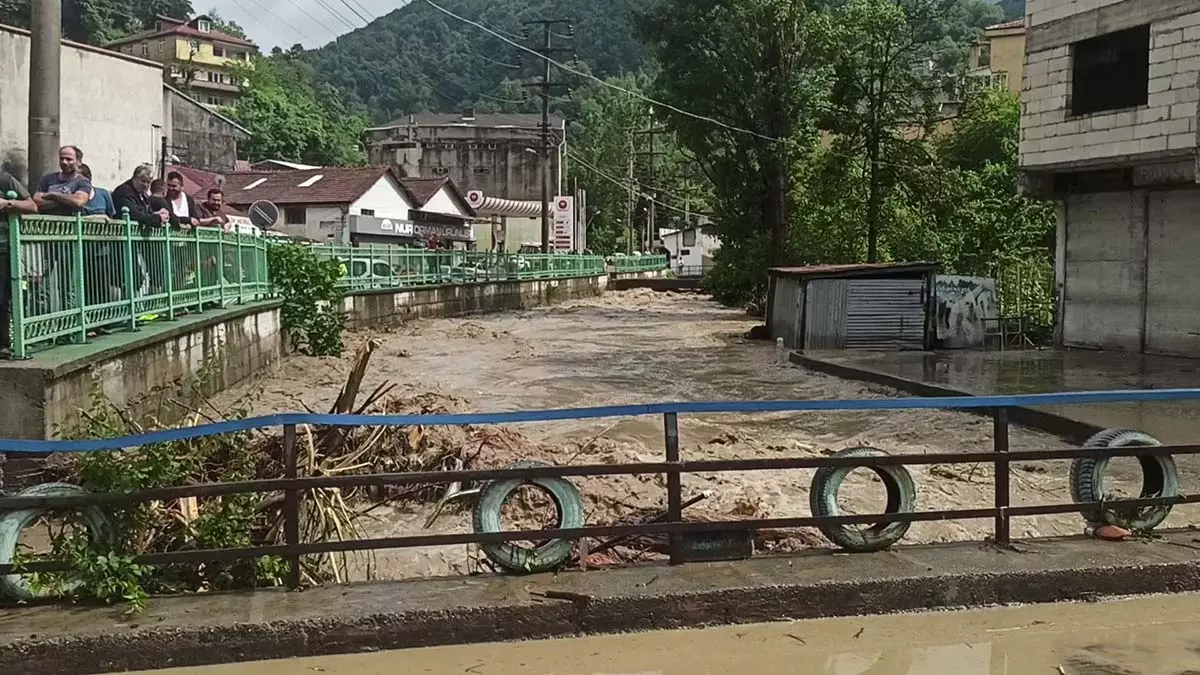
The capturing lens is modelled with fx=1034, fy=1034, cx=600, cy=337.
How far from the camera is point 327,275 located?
→ 1766cm

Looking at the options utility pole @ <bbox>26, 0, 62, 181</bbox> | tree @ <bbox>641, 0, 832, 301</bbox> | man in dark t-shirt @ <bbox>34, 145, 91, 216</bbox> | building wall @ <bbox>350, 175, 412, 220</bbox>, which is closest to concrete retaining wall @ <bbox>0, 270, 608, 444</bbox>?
man in dark t-shirt @ <bbox>34, 145, 91, 216</bbox>

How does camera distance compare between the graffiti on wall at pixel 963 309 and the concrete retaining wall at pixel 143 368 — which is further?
the graffiti on wall at pixel 963 309

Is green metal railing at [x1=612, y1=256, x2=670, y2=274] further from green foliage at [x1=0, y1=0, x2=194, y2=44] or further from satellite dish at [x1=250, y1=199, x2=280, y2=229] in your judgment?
satellite dish at [x1=250, y1=199, x2=280, y2=229]

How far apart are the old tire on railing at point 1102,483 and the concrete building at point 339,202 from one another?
38.1m

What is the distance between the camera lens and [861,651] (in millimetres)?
4223

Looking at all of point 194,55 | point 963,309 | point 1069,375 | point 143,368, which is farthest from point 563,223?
point 194,55

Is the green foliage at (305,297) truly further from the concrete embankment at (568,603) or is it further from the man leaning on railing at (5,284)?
Answer: the concrete embankment at (568,603)

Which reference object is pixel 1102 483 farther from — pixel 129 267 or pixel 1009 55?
pixel 1009 55

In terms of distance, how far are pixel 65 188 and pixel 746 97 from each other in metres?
29.2

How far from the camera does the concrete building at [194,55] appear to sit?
83.8 meters

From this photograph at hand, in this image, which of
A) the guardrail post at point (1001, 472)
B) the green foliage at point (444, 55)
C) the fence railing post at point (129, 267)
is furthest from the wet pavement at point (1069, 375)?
the green foliage at point (444, 55)

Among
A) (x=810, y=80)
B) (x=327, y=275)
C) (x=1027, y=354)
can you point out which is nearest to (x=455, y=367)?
(x=327, y=275)

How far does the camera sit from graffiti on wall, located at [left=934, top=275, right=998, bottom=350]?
→ 1961 centimetres

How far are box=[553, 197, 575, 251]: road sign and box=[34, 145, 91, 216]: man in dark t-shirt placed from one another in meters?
38.2
